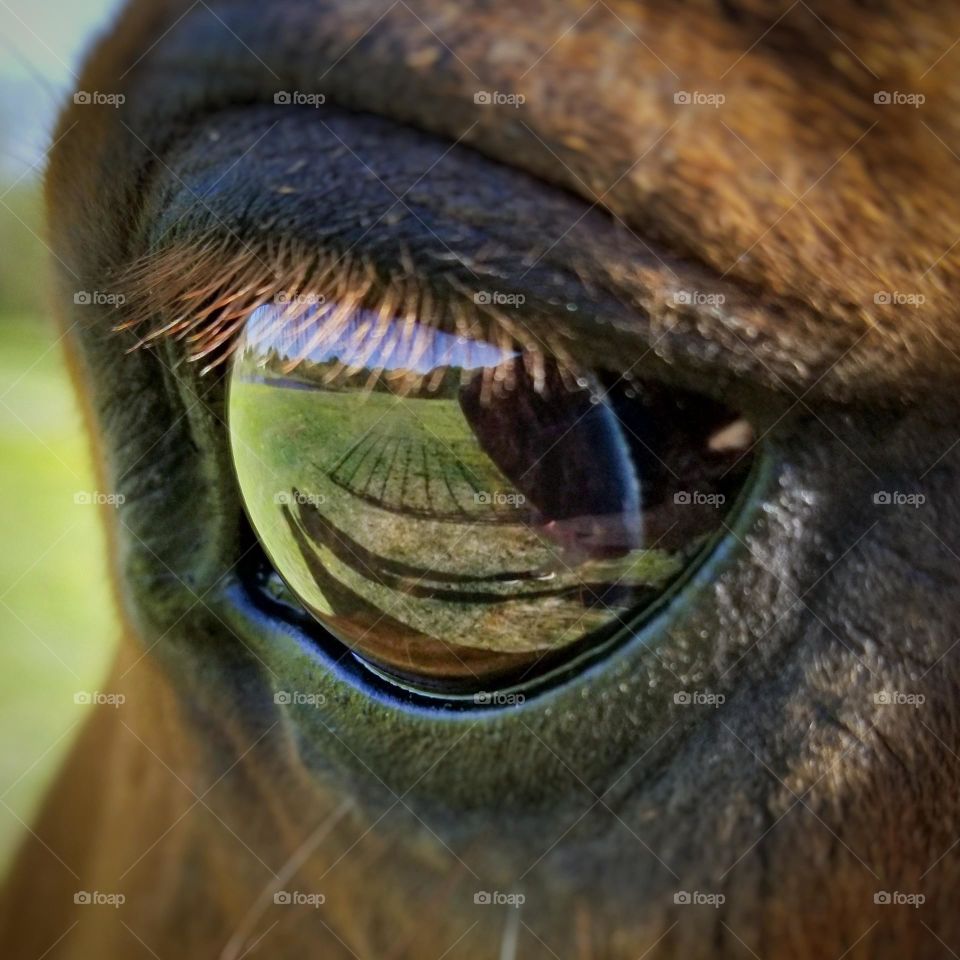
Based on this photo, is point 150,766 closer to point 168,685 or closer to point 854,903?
point 168,685

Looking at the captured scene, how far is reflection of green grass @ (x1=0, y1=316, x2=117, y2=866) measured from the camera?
121 cm

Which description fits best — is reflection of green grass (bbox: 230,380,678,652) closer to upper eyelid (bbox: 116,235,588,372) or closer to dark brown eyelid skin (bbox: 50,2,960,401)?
upper eyelid (bbox: 116,235,588,372)

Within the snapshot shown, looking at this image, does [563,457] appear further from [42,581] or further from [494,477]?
[42,581]

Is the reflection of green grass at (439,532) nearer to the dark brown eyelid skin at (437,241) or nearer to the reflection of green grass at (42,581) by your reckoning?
the dark brown eyelid skin at (437,241)

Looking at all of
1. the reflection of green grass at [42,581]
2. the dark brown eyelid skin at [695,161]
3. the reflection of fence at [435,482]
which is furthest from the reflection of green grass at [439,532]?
the reflection of green grass at [42,581]

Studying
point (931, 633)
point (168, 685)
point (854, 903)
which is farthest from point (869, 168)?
point (168, 685)

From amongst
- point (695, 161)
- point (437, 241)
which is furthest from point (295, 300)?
point (695, 161)

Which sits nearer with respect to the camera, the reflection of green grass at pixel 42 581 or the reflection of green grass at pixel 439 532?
the reflection of green grass at pixel 439 532

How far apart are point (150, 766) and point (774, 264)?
30.3 inches

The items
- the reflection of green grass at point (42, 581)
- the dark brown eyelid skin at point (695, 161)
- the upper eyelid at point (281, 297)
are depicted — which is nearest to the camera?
the dark brown eyelid skin at point (695, 161)

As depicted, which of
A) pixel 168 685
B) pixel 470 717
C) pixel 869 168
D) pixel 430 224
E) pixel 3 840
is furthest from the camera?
pixel 3 840

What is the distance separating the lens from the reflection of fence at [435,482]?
2.69 feet

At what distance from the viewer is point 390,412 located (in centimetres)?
84

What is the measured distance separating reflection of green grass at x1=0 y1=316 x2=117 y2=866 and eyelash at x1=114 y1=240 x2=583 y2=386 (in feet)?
0.79
